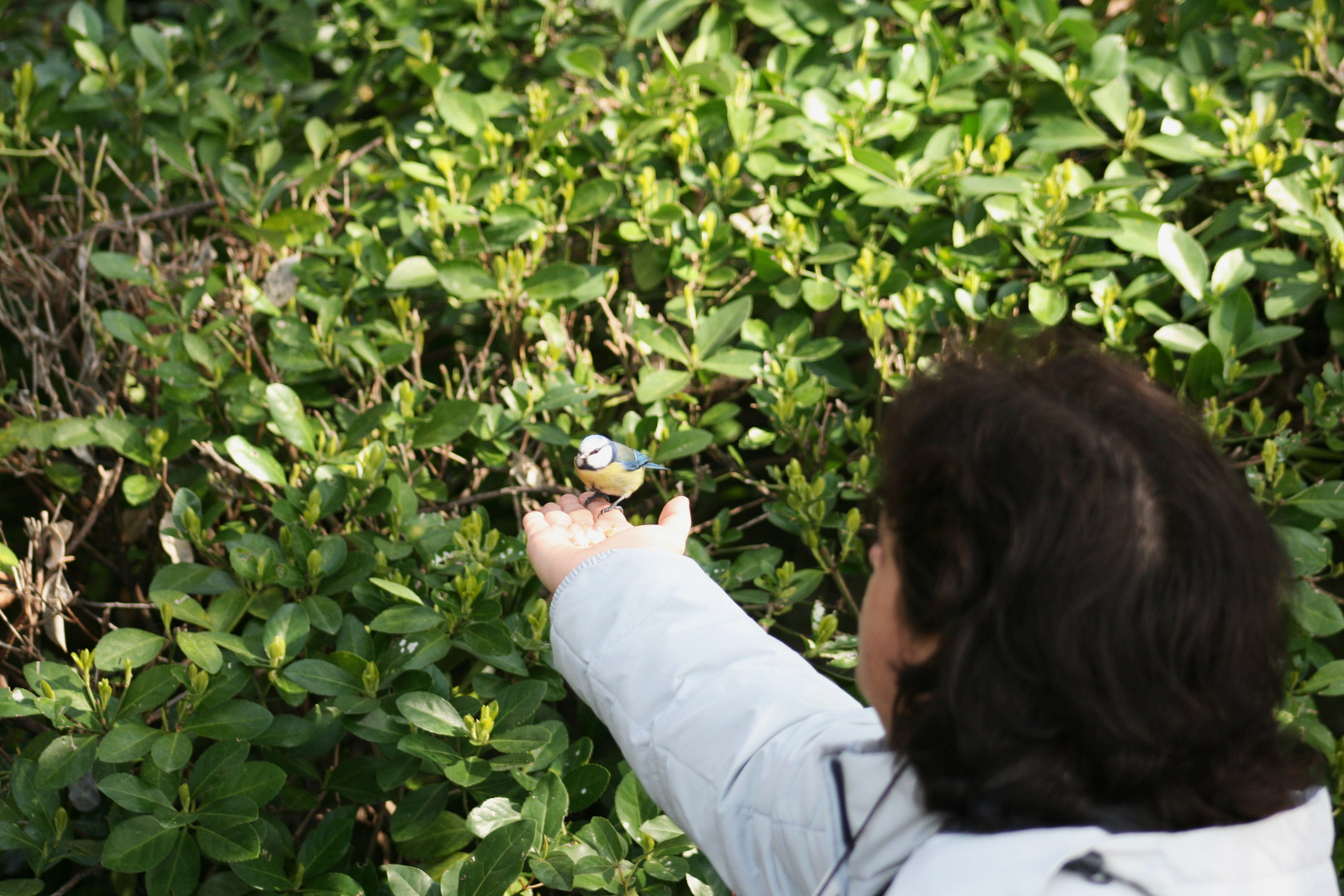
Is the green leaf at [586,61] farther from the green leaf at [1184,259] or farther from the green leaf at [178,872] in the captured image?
the green leaf at [178,872]

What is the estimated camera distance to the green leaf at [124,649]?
5.24ft

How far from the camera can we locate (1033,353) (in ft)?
3.56

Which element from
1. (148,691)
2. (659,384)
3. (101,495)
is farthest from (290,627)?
(659,384)

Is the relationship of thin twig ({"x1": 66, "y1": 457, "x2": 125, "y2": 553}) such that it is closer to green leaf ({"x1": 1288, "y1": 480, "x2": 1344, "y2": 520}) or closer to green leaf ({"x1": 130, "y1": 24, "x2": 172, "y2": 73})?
green leaf ({"x1": 130, "y1": 24, "x2": 172, "y2": 73})

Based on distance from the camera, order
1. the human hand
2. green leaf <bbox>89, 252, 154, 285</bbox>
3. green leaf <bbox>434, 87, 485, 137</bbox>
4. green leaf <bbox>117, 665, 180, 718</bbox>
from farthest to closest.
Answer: green leaf <bbox>434, 87, 485, 137</bbox>
green leaf <bbox>89, 252, 154, 285</bbox>
green leaf <bbox>117, 665, 180, 718</bbox>
the human hand

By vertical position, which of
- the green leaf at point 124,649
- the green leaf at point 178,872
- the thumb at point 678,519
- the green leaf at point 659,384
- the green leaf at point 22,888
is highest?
the thumb at point 678,519

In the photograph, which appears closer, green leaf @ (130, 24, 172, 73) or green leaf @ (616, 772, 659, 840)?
green leaf @ (616, 772, 659, 840)

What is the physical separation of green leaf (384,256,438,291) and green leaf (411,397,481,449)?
294 mm

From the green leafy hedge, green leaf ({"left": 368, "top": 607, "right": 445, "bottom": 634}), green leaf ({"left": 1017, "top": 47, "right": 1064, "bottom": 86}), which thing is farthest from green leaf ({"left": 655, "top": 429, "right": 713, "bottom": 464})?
green leaf ({"left": 1017, "top": 47, "right": 1064, "bottom": 86})

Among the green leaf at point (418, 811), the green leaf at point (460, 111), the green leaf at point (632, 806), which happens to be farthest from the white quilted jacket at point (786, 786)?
the green leaf at point (460, 111)

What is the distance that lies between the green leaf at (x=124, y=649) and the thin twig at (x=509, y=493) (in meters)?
0.56

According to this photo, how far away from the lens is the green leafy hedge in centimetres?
159

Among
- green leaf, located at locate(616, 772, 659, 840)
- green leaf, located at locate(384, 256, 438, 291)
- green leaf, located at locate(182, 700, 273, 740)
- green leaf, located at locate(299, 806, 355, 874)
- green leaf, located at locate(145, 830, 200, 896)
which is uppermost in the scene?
green leaf, located at locate(384, 256, 438, 291)

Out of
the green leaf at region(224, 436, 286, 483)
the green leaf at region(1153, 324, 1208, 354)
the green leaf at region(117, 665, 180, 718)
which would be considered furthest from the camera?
the green leaf at region(1153, 324, 1208, 354)
